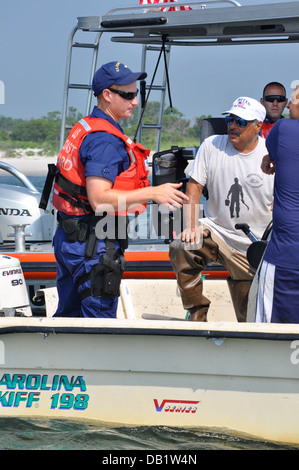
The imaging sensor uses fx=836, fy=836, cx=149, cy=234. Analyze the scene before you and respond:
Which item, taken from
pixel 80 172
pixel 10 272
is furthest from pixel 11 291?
pixel 80 172

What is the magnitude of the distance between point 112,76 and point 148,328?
1.24 metres

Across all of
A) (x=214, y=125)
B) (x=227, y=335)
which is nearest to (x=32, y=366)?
(x=227, y=335)

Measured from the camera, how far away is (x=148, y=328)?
12.9ft

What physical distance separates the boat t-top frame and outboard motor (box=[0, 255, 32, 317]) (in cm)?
177

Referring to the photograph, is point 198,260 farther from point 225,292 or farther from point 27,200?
point 27,200

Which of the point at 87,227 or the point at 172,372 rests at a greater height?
the point at 87,227

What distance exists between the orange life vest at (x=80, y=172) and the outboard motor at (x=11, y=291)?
37.6 inches

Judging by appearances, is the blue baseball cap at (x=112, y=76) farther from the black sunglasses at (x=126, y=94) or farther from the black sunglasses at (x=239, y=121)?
the black sunglasses at (x=239, y=121)

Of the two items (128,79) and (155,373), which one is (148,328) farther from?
(128,79)

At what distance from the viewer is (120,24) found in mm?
5949

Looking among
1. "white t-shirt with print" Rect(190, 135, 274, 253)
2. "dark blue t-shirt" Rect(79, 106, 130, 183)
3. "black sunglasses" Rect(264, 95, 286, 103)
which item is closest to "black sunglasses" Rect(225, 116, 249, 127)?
"white t-shirt with print" Rect(190, 135, 274, 253)

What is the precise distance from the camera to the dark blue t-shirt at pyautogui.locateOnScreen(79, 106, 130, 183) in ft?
Answer: 12.9

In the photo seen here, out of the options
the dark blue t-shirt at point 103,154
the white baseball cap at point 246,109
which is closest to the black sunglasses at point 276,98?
the white baseball cap at point 246,109

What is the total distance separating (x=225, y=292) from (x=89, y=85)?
7.15 ft
